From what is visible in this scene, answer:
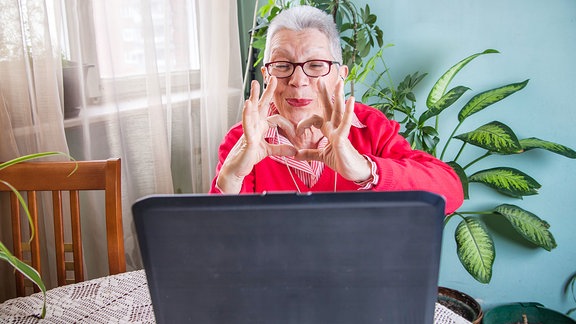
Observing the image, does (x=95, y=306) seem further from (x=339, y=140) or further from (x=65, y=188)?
(x=339, y=140)

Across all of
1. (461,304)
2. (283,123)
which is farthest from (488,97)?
(283,123)

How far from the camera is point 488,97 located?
1857mm

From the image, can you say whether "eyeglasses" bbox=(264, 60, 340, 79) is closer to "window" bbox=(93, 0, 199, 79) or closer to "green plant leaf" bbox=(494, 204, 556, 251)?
"window" bbox=(93, 0, 199, 79)

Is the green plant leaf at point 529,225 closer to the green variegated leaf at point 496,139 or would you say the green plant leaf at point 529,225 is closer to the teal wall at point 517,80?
the teal wall at point 517,80

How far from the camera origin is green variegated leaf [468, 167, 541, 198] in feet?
6.11

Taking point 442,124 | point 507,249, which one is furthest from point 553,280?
point 442,124

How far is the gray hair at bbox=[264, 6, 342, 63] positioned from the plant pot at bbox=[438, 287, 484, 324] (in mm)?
1171

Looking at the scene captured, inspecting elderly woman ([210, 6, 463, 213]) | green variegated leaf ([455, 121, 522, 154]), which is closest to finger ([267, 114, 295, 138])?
elderly woman ([210, 6, 463, 213])

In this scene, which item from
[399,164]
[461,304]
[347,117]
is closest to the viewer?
[347,117]

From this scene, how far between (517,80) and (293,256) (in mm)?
1810

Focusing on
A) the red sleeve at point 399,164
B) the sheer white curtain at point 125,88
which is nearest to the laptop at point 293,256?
the red sleeve at point 399,164

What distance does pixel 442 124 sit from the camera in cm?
213

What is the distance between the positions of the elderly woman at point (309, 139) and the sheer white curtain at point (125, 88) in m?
0.58

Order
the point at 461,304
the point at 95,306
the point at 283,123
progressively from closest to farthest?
the point at 95,306 → the point at 283,123 → the point at 461,304
